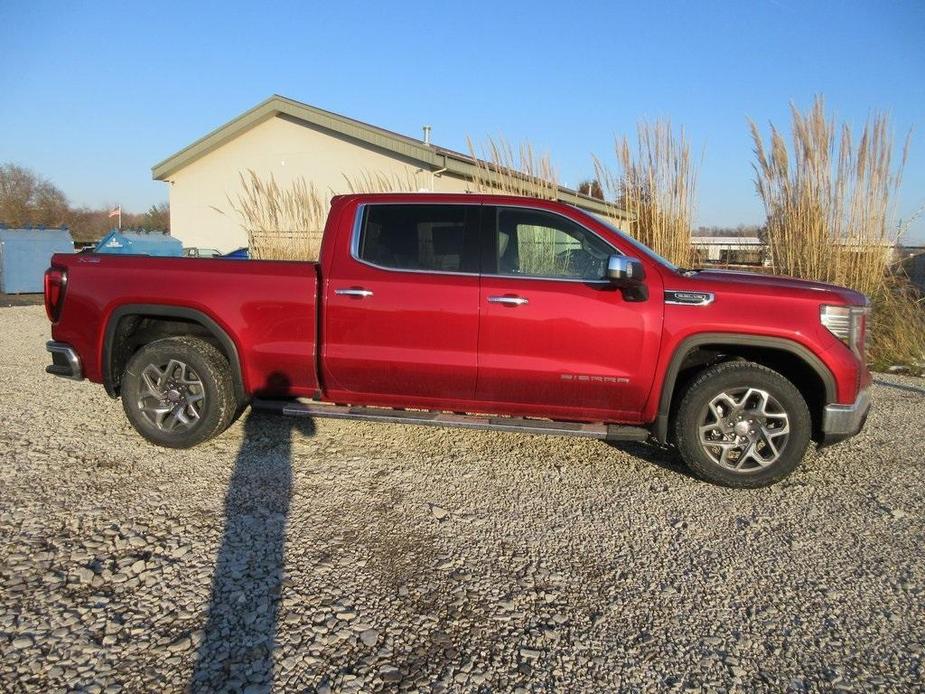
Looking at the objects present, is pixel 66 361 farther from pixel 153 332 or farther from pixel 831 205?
pixel 831 205

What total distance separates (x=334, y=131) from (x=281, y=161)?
1978 mm

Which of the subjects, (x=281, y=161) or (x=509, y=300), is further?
(x=281, y=161)

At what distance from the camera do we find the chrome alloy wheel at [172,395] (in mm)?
4449

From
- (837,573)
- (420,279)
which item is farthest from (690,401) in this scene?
(420,279)

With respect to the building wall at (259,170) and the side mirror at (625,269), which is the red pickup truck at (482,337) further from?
the building wall at (259,170)

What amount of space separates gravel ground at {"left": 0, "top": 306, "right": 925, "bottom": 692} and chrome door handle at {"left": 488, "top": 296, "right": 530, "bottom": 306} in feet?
3.81

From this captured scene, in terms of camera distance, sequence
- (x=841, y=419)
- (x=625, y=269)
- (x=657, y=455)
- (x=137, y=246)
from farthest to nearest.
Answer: (x=137, y=246) → (x=657, y=455) → (x=841, y=419) → (x=625, y=269)

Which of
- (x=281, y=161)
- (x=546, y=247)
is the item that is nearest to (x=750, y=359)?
(x=546, y=247)

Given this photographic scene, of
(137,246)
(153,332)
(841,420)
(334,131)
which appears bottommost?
(841,420)

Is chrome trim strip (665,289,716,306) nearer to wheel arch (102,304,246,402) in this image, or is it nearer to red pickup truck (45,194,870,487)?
red pickup truck (45,194,870,487)

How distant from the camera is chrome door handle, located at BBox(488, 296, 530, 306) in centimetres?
404

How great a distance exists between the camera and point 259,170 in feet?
56.8

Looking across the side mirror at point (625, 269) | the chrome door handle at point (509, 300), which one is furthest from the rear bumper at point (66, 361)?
the side mirror at point (625, 269)

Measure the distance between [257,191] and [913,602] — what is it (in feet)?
31.0
